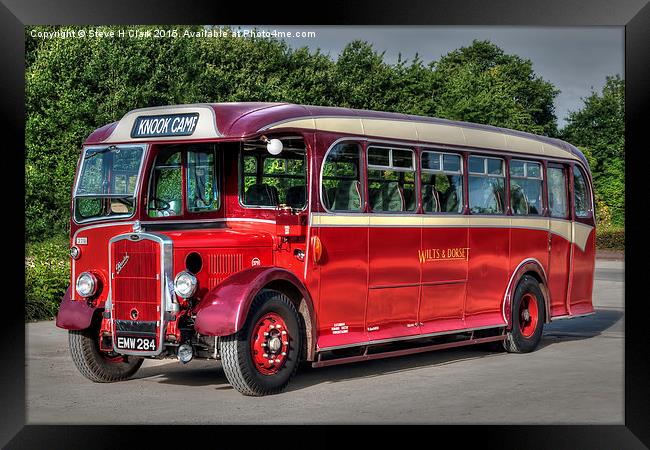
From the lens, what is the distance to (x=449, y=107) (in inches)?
1319

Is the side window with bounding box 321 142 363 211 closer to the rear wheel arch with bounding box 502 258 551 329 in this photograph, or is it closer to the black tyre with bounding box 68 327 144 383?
the black tyre with bounding box 68 327 144 383

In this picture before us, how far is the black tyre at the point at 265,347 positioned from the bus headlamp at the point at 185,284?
562 millimetres

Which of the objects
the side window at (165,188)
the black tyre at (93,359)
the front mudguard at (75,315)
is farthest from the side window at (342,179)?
the black tyre at (93,359)

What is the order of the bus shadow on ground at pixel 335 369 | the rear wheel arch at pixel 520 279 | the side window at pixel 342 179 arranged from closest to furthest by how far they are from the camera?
1. the side window at pixel 342 179
2. the bus shadow on ground at pixel 335 369
3. the rear wheel arch at pixel 520 279

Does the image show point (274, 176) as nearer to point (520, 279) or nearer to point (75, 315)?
point (75, 315)

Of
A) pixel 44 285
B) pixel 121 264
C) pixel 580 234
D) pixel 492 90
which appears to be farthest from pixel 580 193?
pixel 492 90

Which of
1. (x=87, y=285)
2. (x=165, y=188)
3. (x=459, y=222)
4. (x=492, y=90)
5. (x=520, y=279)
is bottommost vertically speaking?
(x=520, y=279)

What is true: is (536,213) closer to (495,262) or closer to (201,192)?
(495,262)

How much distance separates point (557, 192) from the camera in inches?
634

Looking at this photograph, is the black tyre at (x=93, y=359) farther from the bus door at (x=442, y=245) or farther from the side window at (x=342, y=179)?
the bus door at (x=442, y=245)

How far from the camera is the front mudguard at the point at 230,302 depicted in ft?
33.6

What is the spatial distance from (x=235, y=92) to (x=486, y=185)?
56.1ft

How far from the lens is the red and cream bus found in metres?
10.7

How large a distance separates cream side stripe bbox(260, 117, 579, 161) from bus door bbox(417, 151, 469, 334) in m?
0.25
